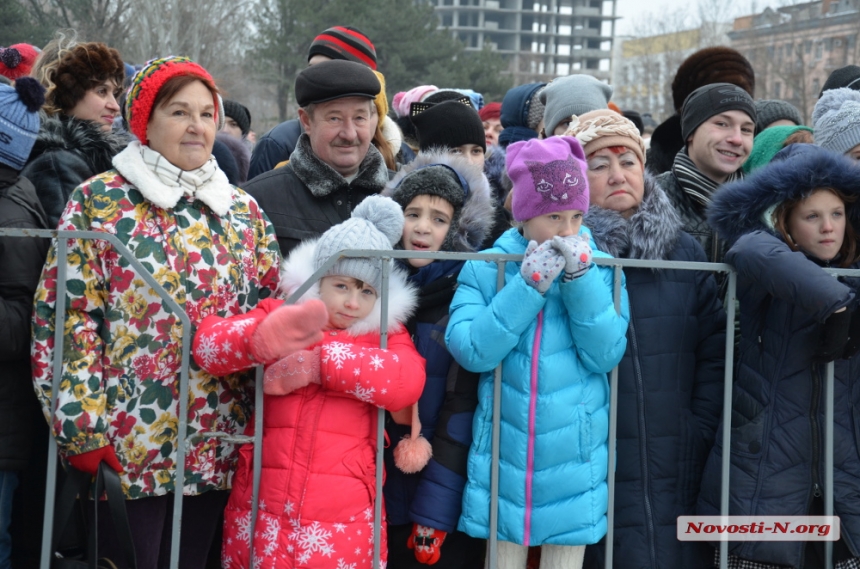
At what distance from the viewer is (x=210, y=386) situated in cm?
293

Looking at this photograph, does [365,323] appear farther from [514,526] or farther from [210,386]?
[514,526]

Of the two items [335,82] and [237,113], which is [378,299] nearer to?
[335,82]

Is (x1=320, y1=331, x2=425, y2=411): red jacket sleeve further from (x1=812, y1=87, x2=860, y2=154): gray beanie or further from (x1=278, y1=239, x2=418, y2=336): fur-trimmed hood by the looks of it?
(x1=812, y1=87, x2=860, y2=154): gray beanie

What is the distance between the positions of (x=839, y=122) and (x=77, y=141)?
140 inches

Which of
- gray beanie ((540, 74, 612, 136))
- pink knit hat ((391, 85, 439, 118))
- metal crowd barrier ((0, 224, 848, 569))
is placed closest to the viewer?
metal crowd barrier ((0, 224, 848, 569))

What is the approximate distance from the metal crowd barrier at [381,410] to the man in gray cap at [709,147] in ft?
2.87

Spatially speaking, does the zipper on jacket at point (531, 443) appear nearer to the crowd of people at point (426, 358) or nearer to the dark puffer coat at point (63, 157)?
the crowd of people at point (426, 358)

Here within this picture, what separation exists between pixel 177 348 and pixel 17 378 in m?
0.61

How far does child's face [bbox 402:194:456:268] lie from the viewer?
130 inches

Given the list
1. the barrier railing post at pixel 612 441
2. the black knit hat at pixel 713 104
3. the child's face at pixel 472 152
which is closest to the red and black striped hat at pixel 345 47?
the child's face at pixel 472 152

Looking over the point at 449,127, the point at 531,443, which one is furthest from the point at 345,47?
the point at 531,443

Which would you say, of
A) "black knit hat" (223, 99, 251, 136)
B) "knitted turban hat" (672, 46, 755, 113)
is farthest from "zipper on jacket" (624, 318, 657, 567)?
"black knit hat" (223, 99, 251, 136)

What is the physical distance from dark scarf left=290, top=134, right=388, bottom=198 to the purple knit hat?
33.5 inches

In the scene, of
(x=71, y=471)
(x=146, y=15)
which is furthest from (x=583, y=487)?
(x=146, y=15)
